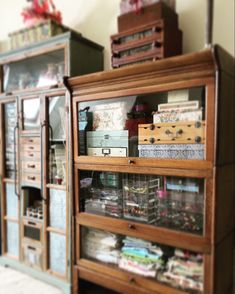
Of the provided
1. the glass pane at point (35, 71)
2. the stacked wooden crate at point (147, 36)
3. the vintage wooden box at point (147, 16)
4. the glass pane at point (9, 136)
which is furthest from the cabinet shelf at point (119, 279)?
the vintage wooden box at point (147, 16)

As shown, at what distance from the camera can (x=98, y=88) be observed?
167 cm

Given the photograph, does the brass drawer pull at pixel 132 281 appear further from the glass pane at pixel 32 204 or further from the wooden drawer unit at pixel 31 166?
the wooden drawer unit at pixel 31 166

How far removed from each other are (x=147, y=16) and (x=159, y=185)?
1014 mm

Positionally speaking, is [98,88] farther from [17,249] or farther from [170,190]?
[17,249]

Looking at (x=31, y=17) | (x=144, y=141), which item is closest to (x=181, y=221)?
(x=144, y=141)

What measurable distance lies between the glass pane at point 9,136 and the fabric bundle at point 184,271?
1625mm

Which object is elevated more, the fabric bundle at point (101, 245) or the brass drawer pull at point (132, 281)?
the fabric bundle at point (101, 245)

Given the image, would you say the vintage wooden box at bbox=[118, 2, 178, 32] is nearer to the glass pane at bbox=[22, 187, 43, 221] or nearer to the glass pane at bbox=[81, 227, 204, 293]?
the glass pane at bbox=[81, 227, 204, 293]

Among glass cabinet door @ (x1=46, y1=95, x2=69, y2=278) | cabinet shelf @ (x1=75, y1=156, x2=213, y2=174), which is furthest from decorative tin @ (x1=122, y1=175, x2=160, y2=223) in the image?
glass cabinet door @ (x1=46, y1=95, x2=69, y2=278)

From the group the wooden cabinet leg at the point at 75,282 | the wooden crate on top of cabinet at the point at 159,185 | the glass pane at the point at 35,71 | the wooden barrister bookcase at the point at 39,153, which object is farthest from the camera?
the glass pane at the point at 35,71

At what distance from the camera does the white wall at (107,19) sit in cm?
164

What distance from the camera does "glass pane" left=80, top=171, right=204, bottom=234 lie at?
1.43m

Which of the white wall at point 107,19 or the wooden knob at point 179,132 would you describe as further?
the white wall at point 107,19

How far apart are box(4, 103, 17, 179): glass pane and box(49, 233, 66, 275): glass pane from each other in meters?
0.73
